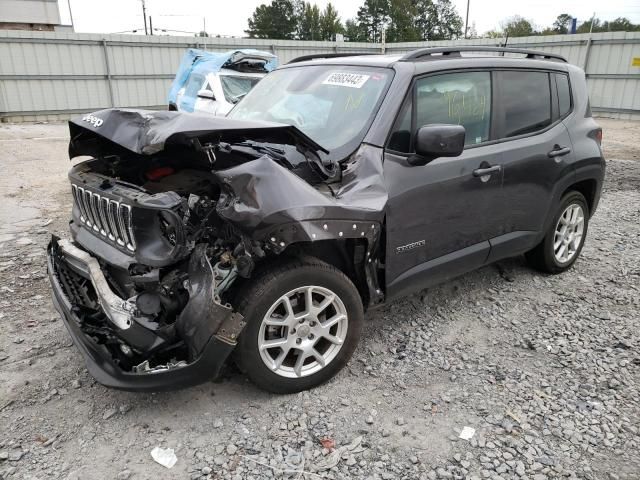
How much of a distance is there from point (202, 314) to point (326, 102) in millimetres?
1780

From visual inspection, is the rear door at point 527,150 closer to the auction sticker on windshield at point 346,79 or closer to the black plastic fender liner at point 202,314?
the auction sticker on windshield at point 346,79

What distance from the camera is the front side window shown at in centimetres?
321

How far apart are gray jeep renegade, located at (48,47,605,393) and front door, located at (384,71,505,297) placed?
0.04ft

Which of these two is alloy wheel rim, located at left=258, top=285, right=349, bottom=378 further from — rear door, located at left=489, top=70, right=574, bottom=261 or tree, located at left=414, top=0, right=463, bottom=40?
tree, located at left=414, top=0, right=463, bottom=40

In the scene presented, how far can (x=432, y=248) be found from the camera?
11.1 feet

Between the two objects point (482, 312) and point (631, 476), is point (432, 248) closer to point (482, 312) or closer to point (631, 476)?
point (482, 312)

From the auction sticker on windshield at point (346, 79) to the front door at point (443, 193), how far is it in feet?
1.25

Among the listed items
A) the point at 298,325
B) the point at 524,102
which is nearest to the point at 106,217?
the point at 298,325

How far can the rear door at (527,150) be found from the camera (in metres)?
3.79

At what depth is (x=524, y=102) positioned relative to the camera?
13.0ft

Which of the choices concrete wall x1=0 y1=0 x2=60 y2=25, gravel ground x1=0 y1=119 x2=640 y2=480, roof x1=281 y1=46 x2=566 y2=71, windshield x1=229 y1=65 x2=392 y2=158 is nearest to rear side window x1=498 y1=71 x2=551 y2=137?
roof x1=281 y1=46 x2=566 y2=71

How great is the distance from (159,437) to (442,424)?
1507 mm

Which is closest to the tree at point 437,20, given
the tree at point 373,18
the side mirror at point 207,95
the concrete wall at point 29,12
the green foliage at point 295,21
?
the tree at point 373,18

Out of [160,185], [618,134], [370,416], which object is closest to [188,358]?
[370,416]
